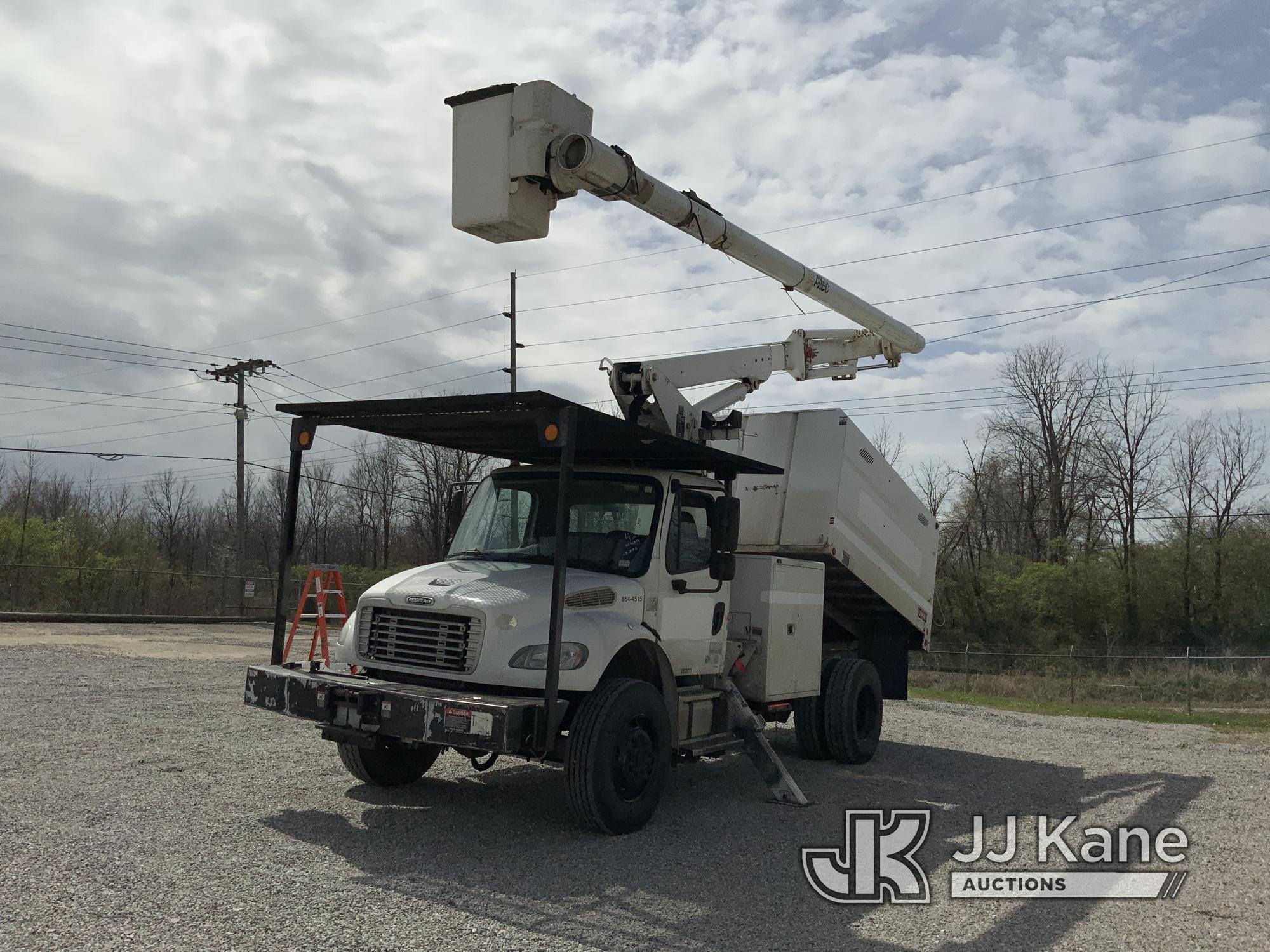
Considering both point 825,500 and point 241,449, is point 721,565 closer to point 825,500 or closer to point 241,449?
point 825,500

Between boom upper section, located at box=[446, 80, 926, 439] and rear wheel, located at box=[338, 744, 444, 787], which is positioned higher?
boom upper section, located at box=[446, 80, 926, 439]

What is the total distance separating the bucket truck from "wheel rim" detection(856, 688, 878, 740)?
0.03 metres

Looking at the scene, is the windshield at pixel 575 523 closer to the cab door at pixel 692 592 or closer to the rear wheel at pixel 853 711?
the cab door at pixel 692 592

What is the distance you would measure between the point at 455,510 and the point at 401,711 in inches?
110

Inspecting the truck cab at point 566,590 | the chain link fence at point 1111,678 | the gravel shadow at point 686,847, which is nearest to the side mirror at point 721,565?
the truck cab at point 566,590

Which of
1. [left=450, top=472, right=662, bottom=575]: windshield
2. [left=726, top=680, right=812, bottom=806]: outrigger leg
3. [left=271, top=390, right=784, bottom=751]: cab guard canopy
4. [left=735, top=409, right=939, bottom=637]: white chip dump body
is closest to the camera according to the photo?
[left=271, top=390, right=784, bottom=751]: cab guard canopy

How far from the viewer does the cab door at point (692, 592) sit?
7.43 m

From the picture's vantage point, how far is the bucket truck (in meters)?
6.18

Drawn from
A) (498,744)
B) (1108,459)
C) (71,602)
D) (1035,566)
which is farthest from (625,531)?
(1108,459)

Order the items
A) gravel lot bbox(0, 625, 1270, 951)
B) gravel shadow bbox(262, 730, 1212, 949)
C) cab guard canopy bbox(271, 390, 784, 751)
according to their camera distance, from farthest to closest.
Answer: cab guard canopy bbox(271, 390, 784, 751) → gravel shadow bbox(262, 730, 1212, 949) → gravel lot bbox(0, 625, 1270, 951)

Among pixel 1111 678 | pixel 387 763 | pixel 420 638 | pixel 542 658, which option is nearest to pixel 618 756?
pixel 542 658

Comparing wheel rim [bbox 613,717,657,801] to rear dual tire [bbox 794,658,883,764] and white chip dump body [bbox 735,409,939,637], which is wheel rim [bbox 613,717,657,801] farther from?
white chip dump body [bbox 735,409,939,637]

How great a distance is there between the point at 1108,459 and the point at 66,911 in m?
44.8
